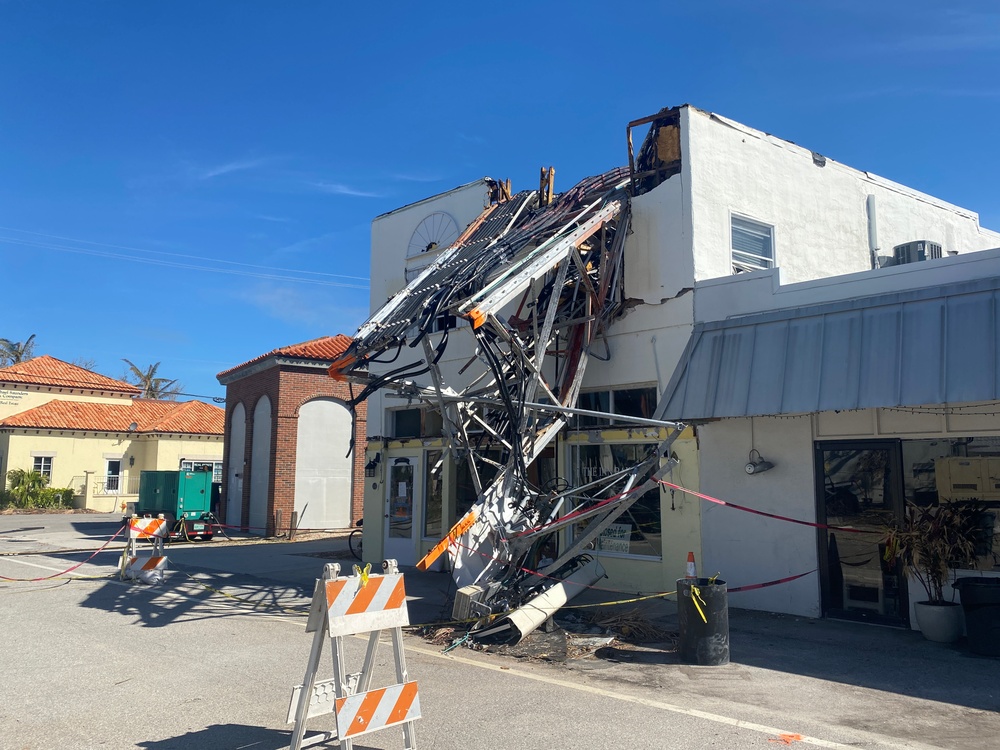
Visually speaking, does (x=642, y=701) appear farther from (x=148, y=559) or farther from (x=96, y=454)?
(x=96, y=454)

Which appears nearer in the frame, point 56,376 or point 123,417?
point 123,417

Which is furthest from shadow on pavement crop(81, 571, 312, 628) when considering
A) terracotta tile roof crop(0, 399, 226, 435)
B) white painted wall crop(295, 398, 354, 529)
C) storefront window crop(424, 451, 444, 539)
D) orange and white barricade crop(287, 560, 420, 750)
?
terracotta tile roof crop(0, 399, 226, 435)

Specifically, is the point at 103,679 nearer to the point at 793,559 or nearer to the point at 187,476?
the point at 793,559

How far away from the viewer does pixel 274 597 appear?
1258 centimetres

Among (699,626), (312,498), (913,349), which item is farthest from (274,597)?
(312,498)

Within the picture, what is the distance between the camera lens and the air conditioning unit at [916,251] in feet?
43.5

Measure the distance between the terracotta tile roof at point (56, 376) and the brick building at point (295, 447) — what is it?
22.3 m

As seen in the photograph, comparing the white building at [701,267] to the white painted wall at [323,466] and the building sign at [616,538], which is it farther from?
the white painted wall at [323,466]

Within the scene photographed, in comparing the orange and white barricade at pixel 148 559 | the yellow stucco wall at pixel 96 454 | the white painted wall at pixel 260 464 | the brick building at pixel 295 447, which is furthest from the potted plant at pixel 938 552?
the yellow stucco wall at pixel 96 454

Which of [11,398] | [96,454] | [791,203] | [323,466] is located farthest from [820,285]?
[11,398]

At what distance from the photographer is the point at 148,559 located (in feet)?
47.7

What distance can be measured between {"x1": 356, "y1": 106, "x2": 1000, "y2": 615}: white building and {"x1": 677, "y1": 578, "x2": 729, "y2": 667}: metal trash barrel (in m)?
3.12

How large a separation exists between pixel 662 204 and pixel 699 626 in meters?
7.14

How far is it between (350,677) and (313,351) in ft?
69.1
